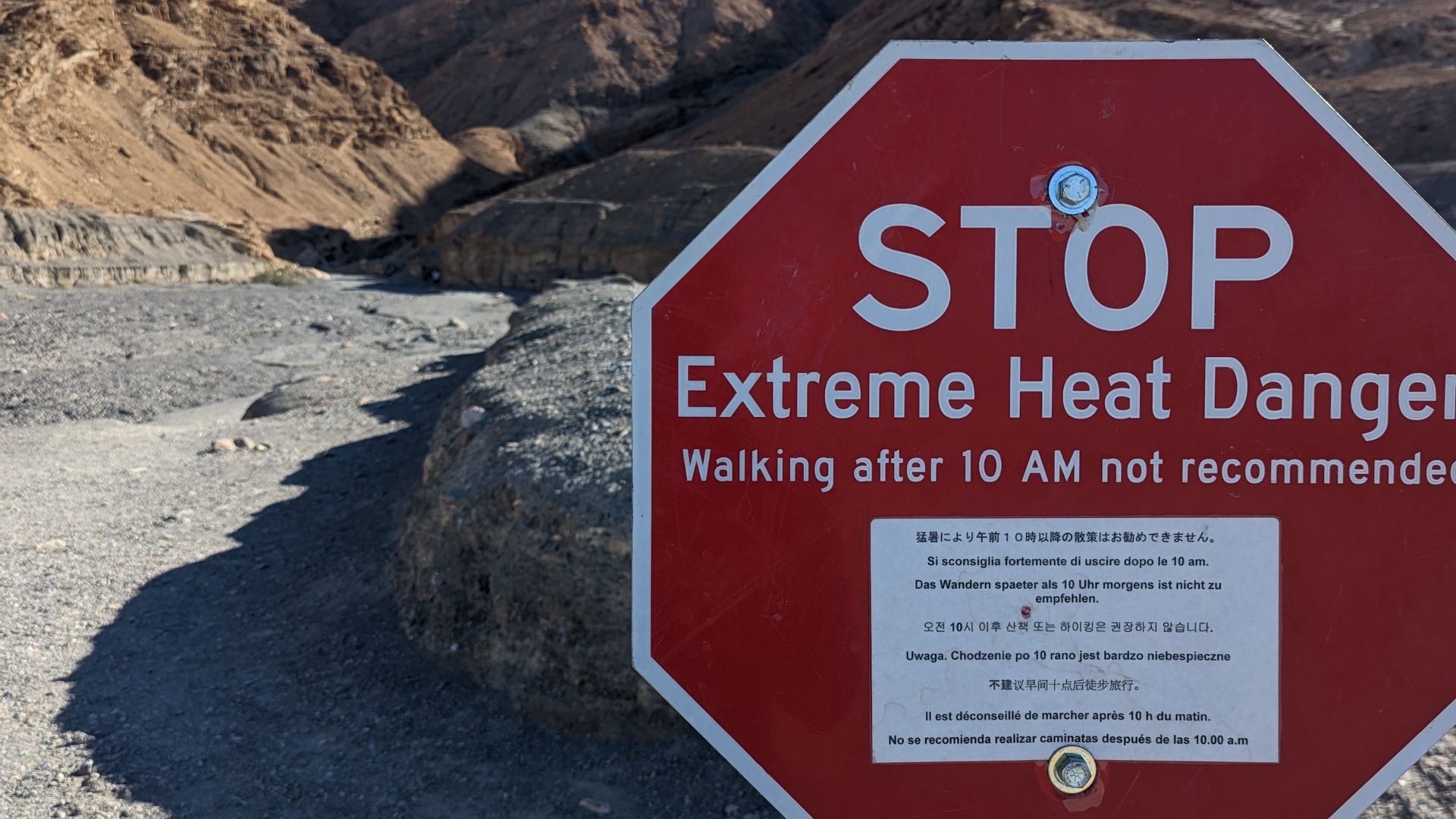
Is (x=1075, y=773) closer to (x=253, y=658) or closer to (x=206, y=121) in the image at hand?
(x=253, y=658)

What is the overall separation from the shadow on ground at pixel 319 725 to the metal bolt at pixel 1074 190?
7.32 feet

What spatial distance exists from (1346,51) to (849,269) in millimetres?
25738

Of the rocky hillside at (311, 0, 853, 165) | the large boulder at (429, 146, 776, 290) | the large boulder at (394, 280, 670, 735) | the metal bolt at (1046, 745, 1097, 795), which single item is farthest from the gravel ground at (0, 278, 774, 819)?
the rocky hillside at (311, 0, 853, 165)

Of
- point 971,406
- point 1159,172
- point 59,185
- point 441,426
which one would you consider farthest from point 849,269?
point 59,185

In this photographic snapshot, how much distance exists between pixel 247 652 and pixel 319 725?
720mm

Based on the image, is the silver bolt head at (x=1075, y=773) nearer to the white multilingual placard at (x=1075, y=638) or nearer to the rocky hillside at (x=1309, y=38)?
the white multilingual placard at (x=1075, y=638)

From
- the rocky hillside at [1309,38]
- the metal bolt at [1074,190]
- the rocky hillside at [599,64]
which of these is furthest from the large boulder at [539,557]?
the rocky hillside at [599,64]

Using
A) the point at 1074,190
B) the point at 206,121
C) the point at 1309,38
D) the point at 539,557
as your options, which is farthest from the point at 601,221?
the point at 1074,190

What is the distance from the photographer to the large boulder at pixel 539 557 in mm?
3289

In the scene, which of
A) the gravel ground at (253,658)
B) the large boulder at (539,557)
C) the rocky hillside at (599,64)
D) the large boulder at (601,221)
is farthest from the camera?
the rocky hillside at (599,64)

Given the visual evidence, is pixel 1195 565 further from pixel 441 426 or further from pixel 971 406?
pixel 441 426

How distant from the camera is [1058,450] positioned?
1.18 metres

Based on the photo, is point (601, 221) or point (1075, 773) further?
point (601, 221)

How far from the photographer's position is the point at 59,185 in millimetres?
26797
